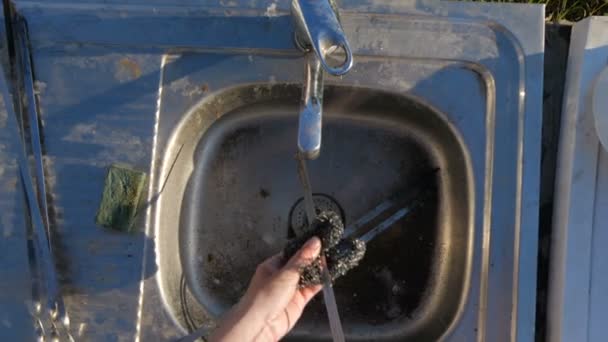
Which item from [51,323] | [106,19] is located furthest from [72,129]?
[51,323]

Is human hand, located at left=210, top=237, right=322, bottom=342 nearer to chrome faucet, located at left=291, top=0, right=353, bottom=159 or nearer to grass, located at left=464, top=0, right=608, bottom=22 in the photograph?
chrome faucet, located at left=291, top=0, right=353, bottom=159

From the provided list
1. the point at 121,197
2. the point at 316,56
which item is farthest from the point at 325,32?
the point at 121,197

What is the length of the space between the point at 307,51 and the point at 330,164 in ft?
0.86

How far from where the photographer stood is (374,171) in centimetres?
90

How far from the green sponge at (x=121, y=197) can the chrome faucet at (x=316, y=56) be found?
9.9 inches

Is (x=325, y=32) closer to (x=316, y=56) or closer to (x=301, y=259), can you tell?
(x=316, y=56)

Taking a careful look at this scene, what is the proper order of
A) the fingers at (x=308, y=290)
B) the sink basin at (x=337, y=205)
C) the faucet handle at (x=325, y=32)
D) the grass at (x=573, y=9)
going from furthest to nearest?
the grass at (x=573, y=9)
the sink basin at (x=337, y=205)
the fingers at (x=308, y=290)
the faucet handle at (x=325, y=32)

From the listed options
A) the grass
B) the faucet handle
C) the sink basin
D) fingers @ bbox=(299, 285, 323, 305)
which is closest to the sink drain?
the sink basin

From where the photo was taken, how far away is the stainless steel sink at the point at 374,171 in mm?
735

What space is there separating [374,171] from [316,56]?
1.07 ft

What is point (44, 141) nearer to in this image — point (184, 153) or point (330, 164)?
point (184, 153)

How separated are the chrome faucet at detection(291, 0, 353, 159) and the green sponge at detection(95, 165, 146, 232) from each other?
9.9 inches

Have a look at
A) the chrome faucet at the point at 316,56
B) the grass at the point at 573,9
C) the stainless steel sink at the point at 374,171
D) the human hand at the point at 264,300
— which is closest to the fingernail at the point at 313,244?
the human hand at the point at 264,300

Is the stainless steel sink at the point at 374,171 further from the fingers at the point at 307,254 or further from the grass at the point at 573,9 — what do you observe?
the grass at the point at 573,9
